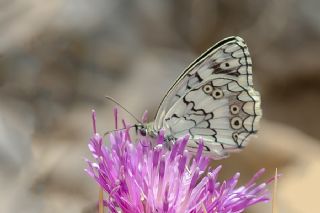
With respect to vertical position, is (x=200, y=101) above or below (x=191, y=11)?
below

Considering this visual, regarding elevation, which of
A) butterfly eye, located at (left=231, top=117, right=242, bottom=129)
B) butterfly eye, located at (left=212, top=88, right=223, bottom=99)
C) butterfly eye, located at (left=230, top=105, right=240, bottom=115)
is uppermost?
butterfly eye, located at (left=212, top=88, right=223, bottom=99)

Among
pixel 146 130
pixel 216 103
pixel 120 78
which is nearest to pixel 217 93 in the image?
pixel 216 103

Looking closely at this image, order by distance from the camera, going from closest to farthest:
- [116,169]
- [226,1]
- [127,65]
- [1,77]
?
[116,169] → [1,77] → [127,65] → [226,1]

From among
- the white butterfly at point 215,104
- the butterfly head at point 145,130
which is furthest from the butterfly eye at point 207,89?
the butterfly head at point 145,130

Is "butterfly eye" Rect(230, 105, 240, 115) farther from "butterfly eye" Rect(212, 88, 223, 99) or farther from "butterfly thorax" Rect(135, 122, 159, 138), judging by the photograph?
"butterfly thorax" Rect(135, 122, 159, 138)

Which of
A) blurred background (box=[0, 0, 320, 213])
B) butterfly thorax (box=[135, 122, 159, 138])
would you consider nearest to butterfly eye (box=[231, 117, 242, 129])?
butterfly thorax (box=[135, 122, 159, 138])

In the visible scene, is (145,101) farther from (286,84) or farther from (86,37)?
(286,84)

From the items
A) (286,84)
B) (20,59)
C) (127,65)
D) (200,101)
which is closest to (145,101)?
(127,65)

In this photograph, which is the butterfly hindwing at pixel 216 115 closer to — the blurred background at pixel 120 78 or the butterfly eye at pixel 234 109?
the butterfly eye at pixel 234 109
